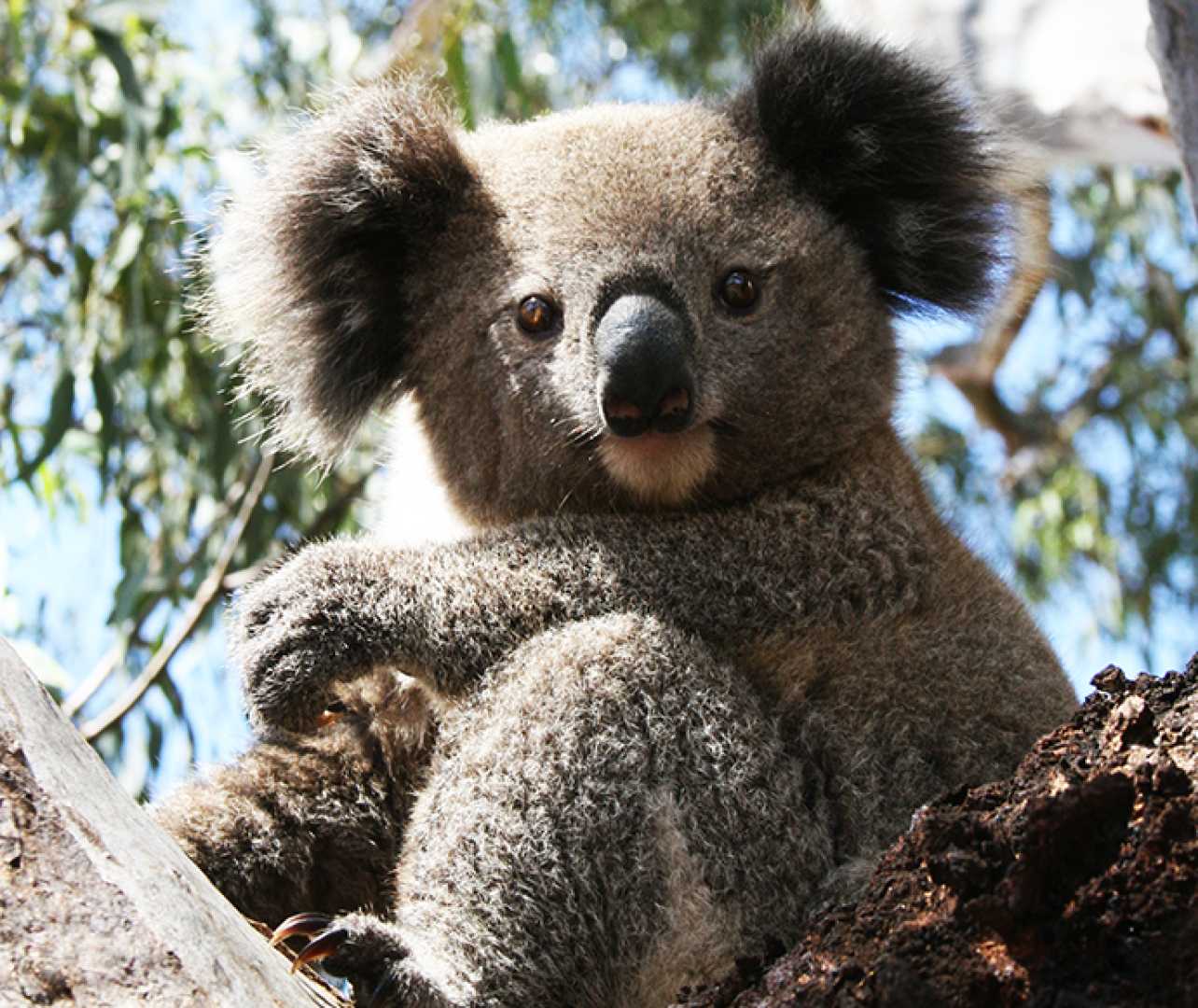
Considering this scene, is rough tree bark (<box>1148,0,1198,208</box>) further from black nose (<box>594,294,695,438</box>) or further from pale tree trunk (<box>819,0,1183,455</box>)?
pale tree trunk (<box>819,0,1183,455</box>)

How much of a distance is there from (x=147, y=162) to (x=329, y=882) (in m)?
3.02

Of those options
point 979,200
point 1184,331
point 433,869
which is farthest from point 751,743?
point 1184,331

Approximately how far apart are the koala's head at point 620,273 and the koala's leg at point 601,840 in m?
0.54

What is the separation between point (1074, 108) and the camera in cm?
614

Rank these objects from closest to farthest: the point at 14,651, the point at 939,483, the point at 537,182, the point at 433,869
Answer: the point at 14,651 < the point at 433,869 < the point at 537,182 < the point at 939,483

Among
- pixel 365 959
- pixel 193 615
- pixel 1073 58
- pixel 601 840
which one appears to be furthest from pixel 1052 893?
pixel 1073 58

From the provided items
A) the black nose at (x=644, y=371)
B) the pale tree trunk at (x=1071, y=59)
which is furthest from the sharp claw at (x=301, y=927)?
the pale tree trunk at (x=1071, y=59)

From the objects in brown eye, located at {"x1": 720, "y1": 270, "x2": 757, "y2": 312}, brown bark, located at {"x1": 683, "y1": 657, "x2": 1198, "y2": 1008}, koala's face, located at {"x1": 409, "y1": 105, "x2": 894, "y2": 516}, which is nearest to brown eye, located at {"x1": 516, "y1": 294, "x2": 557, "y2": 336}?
koala's face, located at {"x1": 409, "y1": 105, "x2": 894, "y2": 516}

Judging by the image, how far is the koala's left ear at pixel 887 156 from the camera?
322cm

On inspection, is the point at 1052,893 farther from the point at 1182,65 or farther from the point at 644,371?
the point at 1182,65

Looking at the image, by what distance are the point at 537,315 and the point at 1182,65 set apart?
1.29 meters

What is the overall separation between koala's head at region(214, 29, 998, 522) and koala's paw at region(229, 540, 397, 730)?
512 millimetres

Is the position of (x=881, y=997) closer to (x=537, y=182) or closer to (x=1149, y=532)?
(x=537, y=182)

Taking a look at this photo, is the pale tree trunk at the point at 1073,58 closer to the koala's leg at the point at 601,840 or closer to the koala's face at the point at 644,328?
the koala's face at the point at 644,328
